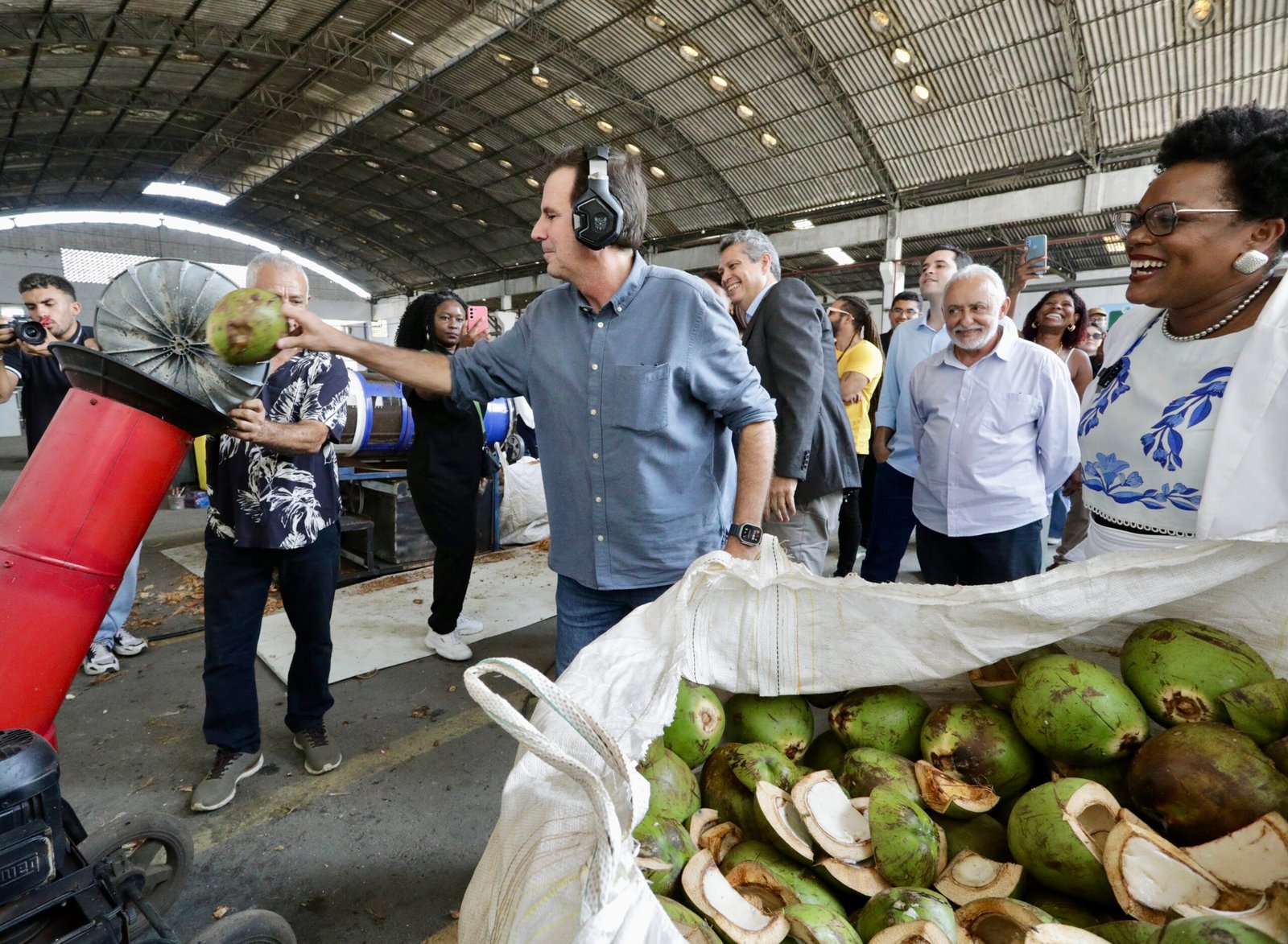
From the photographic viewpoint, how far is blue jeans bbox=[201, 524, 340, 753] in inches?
88.9

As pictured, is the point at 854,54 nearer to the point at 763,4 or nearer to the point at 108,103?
the point at 763,4

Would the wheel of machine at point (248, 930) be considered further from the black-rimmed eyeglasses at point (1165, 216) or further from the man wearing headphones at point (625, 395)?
the black-rimmed eyeglasses at point (1165, 216)

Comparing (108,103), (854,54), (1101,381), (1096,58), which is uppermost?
(108,103)

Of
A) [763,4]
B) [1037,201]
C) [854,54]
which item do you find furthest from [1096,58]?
[763,4]

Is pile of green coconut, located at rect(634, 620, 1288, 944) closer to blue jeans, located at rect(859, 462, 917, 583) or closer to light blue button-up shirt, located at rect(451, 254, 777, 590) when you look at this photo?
light blue button-up shirt, located at rect(451, 254, 777, 590)

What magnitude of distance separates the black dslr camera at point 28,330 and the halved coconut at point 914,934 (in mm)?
2943

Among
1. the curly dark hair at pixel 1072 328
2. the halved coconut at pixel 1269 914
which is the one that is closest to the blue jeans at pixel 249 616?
the halved coconut at pixel 1269 914

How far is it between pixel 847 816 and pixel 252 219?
1361 inches

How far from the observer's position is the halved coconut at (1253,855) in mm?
785

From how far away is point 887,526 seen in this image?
3705 mm

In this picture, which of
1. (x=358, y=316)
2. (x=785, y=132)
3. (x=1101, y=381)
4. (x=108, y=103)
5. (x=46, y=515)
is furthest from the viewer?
(x=358, y=316)

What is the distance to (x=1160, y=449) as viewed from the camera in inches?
53.6

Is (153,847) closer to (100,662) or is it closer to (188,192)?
(100,662)

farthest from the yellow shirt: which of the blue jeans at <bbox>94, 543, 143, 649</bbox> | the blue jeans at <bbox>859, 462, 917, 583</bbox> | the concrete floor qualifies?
the blue jeans at <bbox>94, 543, 143, 649</bbox>
